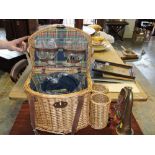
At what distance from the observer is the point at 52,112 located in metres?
0.86

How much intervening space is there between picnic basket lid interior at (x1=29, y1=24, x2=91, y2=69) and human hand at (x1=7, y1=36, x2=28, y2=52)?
0.21 feet

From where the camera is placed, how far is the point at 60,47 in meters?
1.19

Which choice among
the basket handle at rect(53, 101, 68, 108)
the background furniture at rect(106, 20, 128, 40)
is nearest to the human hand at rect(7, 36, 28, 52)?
the basket handle at rect(53, 101, 68, 108)

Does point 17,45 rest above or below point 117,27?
above

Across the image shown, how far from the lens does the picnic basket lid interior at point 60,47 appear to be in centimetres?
115

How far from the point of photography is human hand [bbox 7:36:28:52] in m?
1.15

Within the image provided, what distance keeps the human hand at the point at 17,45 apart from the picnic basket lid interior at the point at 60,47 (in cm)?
6

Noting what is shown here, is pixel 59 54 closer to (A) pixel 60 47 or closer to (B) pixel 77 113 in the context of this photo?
(A) pixel 60 47

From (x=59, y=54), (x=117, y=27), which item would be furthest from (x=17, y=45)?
(x=117, y=27)

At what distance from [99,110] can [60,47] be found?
0.49 metres

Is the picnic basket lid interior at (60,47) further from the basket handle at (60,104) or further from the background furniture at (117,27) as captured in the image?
the background furniture at (117,27)

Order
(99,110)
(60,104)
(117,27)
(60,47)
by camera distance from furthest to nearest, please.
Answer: (117,27) → (60,47) → (99,110) → (60,104)
